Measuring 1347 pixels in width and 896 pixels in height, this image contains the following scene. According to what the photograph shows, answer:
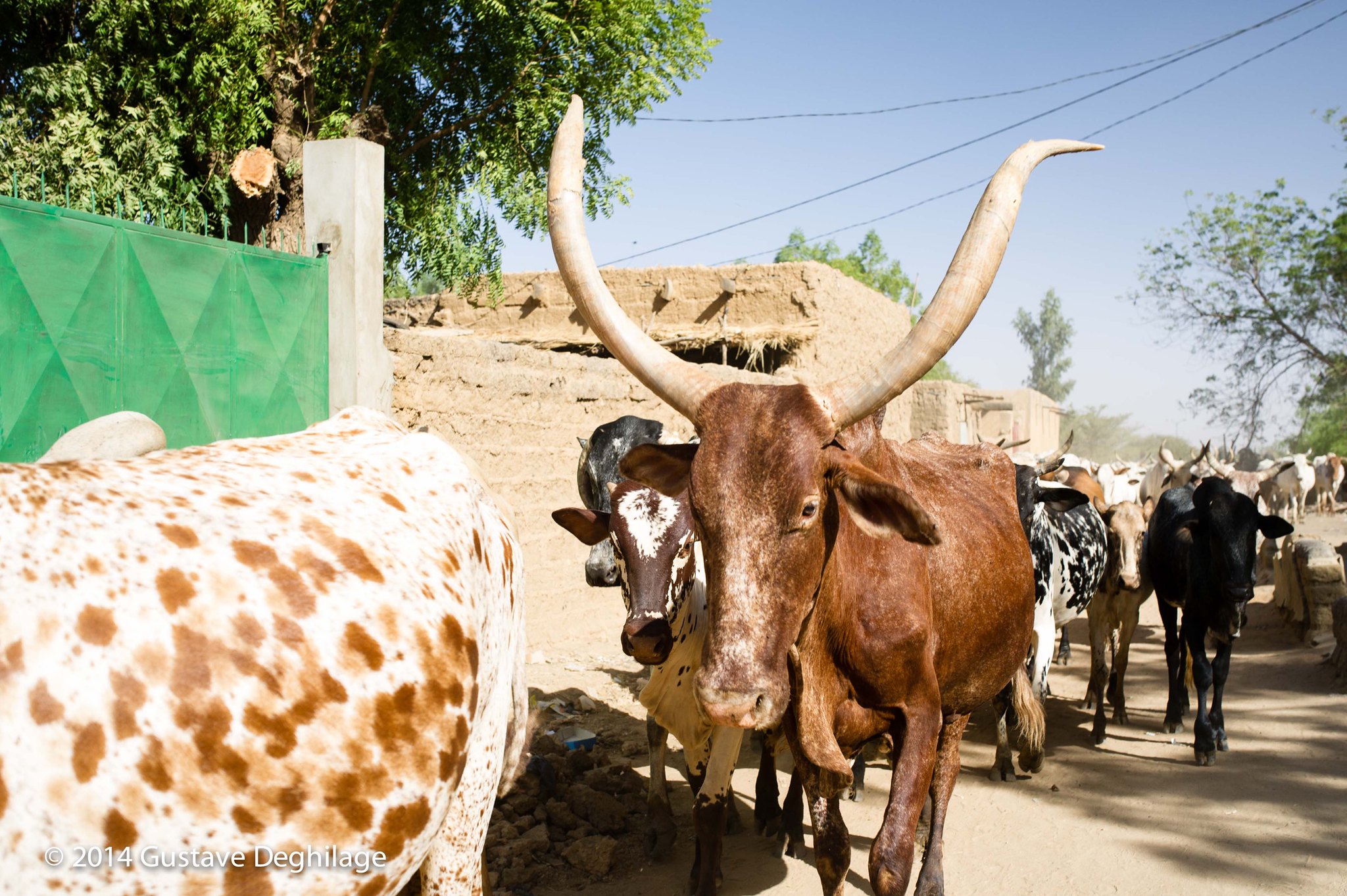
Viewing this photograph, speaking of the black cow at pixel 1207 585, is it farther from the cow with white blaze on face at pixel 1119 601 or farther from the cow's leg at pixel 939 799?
the cow's leg at pixel 939 799

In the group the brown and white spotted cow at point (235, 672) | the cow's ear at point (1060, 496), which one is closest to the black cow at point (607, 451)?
the cow's ear at point (1060, 496)

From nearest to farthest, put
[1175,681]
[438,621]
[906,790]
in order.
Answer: [438,621]
[906,790]
[1175,681]

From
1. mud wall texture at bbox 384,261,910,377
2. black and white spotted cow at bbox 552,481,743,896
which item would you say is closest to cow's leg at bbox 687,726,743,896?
black and white spotted cow at bbox 552,481,743,896

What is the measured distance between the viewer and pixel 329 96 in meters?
9.52

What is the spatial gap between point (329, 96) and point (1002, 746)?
8.53m

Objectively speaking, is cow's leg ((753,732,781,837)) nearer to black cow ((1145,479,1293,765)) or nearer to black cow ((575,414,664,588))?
black cow ((575,414,664,588))

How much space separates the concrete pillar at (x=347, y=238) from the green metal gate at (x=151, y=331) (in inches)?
2.7

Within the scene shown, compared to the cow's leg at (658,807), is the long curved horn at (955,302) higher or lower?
higher

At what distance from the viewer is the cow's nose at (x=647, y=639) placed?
3.60 meters

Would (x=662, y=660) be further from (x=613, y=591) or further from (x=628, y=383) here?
(x=628, y=383)

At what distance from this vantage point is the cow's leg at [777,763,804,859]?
4535mm

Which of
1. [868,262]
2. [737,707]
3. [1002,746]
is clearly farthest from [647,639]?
[868,262]

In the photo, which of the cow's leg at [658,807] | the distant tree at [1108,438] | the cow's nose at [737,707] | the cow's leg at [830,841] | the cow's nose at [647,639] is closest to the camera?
the cow's nose at [737,707]

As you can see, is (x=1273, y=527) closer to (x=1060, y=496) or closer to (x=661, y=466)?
(x=1060, y=496)
